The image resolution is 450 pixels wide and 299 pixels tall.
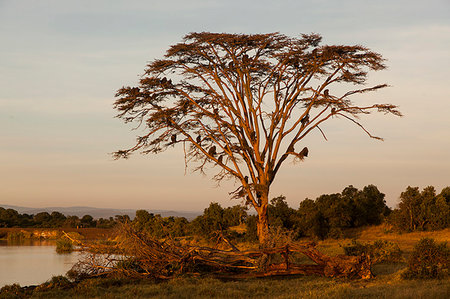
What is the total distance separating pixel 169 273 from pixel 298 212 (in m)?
14.6

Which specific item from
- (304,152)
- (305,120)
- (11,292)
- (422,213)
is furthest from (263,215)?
(422,213)

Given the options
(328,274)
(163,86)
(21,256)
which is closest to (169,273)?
(328,274)

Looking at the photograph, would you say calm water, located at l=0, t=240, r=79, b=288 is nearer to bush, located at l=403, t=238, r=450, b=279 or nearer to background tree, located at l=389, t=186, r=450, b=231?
bush, located at l=403, t=238, r=450, b=279

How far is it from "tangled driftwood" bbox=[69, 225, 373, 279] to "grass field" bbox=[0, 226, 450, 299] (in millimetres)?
339

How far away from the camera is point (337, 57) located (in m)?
14.6

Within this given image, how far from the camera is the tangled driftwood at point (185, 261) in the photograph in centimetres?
1149

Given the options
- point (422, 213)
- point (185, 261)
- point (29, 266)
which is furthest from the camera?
point (422, 213)

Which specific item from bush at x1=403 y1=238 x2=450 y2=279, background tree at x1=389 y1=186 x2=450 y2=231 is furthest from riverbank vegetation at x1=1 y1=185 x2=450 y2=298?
A: background tree at x1=389 y1=186 x2=450 y2=231

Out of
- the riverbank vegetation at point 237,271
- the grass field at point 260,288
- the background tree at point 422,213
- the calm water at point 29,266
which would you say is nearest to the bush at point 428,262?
the riverbank vegetation at point 237,271

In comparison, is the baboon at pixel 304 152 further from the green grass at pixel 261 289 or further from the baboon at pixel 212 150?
the green grass at pixel 261 289

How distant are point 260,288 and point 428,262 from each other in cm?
414

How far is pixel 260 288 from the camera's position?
1013 cm

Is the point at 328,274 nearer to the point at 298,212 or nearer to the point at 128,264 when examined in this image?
the point at 128,264

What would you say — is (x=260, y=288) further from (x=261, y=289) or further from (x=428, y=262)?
(x=428, y=262)
